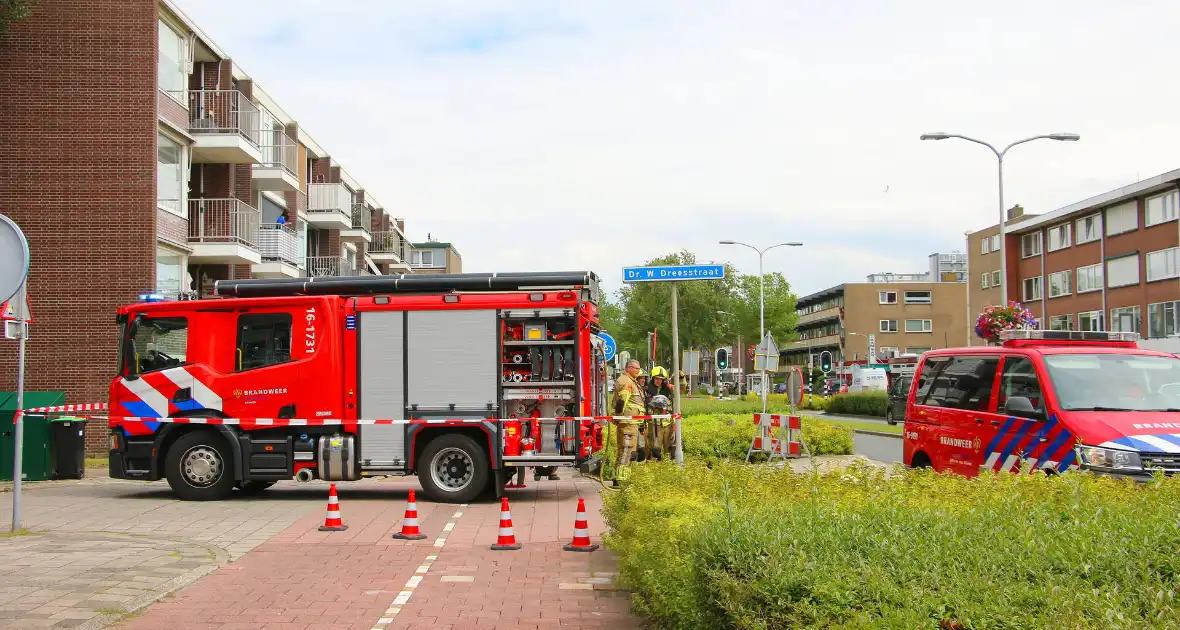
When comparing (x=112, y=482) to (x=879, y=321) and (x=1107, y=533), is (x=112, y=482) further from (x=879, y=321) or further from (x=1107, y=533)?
(x=879, y=321)

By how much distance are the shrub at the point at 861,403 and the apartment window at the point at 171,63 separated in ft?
108

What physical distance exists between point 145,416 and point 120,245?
1074 cm

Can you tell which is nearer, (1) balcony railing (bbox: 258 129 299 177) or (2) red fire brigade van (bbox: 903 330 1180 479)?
(2) red fire brigade van (bbox: 903 330 1180 479)

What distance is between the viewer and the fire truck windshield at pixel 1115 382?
1027 cm

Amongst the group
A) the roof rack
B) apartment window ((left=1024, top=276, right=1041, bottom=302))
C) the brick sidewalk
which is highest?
apartment window ((left=1024, top=276, right=1041, bottom=302))

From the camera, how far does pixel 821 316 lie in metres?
120

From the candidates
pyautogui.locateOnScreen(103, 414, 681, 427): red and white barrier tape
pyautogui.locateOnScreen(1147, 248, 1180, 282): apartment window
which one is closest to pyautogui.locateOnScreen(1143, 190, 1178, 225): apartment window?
pyautogui.locateOnScreen(1147, 248, 1180, 282): apartment window

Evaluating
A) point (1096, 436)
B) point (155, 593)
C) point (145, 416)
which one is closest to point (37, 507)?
point (145, 416)

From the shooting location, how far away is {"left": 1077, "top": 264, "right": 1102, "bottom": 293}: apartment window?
56531 mm

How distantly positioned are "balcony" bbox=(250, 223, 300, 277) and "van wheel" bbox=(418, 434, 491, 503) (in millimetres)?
19970

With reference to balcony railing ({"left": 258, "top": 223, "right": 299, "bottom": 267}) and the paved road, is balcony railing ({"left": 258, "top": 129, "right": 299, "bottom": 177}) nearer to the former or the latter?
balcony railing ({"left": 258, "top": 223, "right": 299, "bottom": 267})

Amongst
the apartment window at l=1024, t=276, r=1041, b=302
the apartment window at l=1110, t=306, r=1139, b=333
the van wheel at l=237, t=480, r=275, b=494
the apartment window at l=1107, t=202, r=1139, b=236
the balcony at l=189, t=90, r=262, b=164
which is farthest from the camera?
the apartment window at l=1024, t=276, r=1041, b=302

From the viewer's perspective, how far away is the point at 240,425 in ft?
48.3

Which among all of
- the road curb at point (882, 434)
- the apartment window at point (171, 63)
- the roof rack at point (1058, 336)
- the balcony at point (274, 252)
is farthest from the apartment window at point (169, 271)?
the road curb at point (882, 434)
